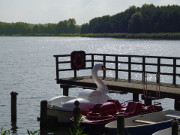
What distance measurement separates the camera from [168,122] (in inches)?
600

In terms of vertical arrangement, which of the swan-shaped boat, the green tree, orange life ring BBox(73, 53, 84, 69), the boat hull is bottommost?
the boat hull

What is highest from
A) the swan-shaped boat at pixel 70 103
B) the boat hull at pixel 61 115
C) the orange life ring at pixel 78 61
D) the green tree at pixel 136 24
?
the green tree at pixel 136 24

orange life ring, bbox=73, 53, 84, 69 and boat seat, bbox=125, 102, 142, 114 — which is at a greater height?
orange life ring, bbox=73, 53, 84, 69

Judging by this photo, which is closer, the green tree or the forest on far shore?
the forest on far shore

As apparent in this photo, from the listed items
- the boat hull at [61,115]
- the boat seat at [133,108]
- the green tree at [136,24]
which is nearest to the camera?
the boat seat at [133,108]

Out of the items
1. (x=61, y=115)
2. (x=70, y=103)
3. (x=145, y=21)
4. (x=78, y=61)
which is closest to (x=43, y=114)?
(x=61, y=115)

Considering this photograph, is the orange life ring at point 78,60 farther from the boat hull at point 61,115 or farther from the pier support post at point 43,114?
the pier support post at point 43,114

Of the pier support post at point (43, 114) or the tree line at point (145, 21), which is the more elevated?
the tree line at point (145, 21)

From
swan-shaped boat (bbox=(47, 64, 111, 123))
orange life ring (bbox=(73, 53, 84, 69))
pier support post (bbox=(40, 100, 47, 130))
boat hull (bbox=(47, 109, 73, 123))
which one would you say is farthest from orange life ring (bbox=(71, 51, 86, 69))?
pier support post (bbox=(40, 100, 47, 130))

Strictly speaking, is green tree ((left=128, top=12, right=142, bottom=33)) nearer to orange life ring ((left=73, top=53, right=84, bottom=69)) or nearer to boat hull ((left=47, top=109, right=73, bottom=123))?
orange life ring ((left=73, top=53, right=84, bottom=69))

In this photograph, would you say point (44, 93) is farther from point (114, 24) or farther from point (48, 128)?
point (114, 24)

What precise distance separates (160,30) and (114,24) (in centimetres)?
3965

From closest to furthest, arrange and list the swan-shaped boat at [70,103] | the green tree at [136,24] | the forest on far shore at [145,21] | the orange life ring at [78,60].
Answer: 1. the swan-shaped boat at [70,103]
2. the orange life ring at [78,60]
3. the forest on far shore at [145,21]
4. the green tree at [136,24]

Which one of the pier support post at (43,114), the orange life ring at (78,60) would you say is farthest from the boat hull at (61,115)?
the orange life ring at (78,60)
